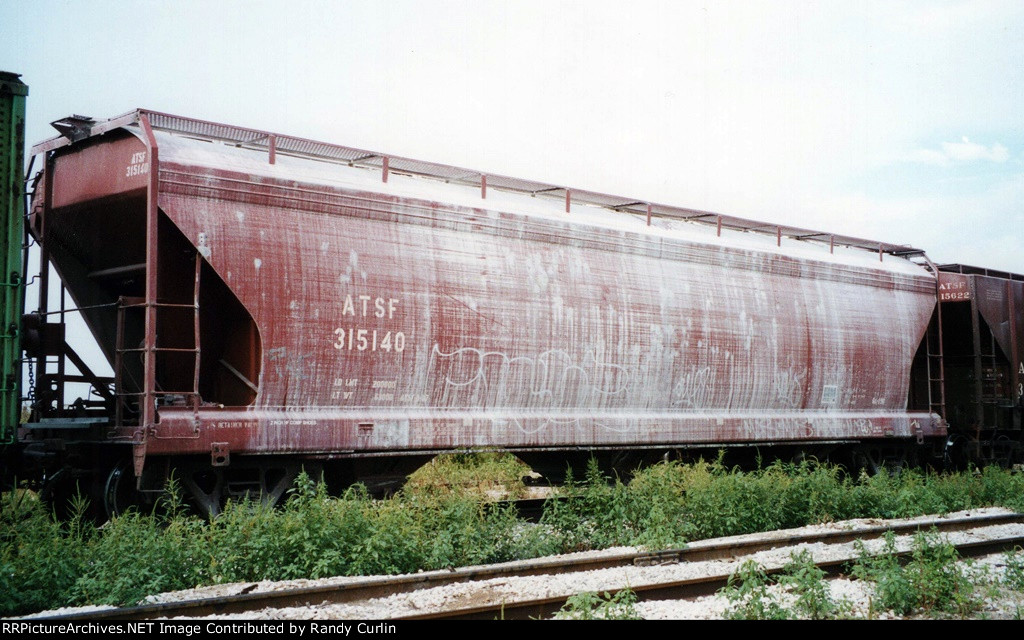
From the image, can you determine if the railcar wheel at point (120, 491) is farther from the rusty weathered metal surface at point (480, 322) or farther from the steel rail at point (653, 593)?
the steel rail at point (653, 593)

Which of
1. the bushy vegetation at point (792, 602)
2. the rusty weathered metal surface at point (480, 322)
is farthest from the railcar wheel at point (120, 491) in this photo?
the bushy vegetation at point (792, 602)

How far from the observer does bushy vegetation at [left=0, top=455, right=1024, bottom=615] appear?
6992 millimetres

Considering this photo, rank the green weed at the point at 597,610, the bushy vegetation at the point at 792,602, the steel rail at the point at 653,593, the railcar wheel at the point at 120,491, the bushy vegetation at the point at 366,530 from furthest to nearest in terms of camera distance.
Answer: the railcar wheel at the point at 120,491, the bushy vegetation at the point at 366,530, the steel rail at the point at 653,593, the bushy vegetation at the point at 792,602, the green weed at the point at 597,610

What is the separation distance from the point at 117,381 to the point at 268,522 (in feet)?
7.92

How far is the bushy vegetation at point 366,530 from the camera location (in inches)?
275

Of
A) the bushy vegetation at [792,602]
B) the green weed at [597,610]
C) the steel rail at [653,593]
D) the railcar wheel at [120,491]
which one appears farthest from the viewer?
the railcar wheel at [120,491]

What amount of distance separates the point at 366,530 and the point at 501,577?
133 centimetres

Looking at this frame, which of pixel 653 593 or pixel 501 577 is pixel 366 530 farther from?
pixel 653 593

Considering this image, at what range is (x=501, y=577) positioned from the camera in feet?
25.7

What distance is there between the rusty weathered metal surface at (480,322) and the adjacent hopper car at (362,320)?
0.03m

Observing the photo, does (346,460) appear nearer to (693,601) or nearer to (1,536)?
(1,536)

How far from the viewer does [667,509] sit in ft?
34.0

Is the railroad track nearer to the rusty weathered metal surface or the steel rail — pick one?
the steel rail

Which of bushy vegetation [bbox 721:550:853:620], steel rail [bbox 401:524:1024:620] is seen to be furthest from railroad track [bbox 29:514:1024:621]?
bushy vegetation [bbox 721:550:853:620]
